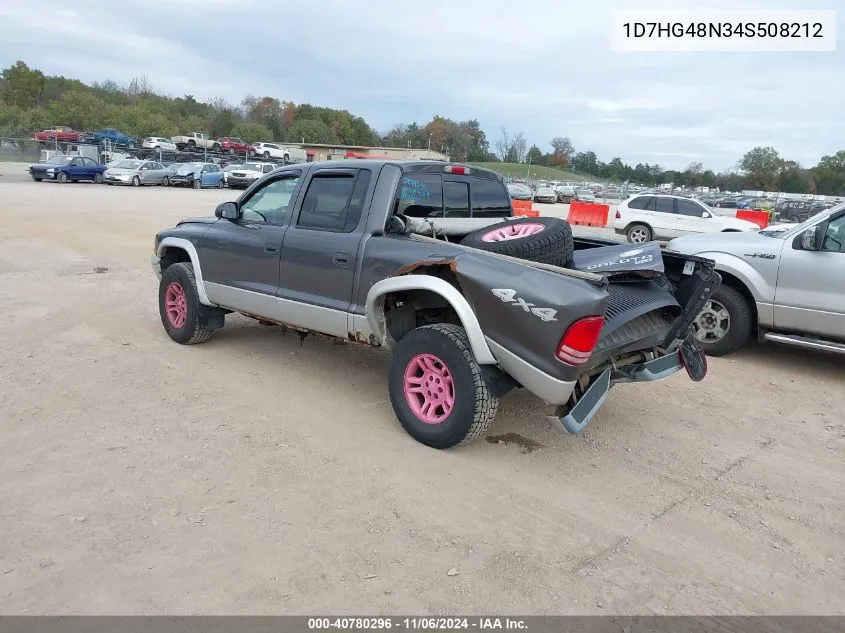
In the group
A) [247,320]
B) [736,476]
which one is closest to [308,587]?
[736,476]

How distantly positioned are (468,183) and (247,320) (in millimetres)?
3448

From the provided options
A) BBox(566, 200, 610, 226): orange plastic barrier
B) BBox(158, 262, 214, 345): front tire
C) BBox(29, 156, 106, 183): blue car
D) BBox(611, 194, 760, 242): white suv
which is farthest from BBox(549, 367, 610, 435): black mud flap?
BBox(29, 156, 106, 183): blue car

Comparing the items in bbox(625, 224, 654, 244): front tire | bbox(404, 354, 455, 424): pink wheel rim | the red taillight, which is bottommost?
bbox(404, 354, 455, 424): pink wheel rim

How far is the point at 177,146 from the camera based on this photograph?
51156 mm

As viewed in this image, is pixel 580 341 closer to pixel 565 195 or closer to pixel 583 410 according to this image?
pixel 583 410

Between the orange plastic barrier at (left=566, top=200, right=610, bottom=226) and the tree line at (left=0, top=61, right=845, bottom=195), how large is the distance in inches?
1090

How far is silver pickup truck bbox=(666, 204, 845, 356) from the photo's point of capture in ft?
19.2

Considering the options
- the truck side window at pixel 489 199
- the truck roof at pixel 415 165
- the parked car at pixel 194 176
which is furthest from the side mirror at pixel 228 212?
the parked car at pixel 194 176

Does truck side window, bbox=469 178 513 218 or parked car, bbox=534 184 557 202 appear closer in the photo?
truck side window, bbox=469 178 513 218

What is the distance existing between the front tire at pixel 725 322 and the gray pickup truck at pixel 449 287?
81.7 inches

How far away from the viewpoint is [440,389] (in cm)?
404

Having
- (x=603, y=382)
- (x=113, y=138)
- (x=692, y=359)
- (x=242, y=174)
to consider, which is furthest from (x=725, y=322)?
(x=113, y=138)
